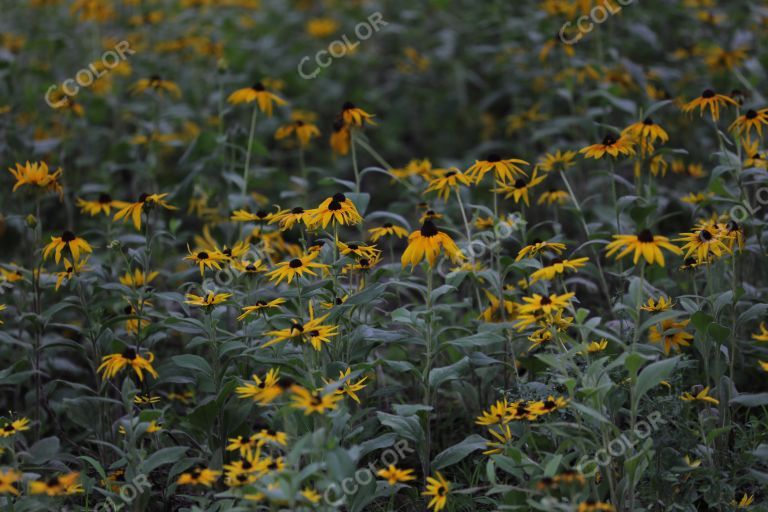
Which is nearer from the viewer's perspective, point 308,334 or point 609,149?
point 308,334

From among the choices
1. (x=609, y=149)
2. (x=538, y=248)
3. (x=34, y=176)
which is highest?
(x=34, y=176)

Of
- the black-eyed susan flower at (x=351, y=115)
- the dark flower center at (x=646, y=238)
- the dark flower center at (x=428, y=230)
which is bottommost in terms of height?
the dark flower center at (x=646, y=238)

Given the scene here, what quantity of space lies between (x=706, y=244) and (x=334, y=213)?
141 cm

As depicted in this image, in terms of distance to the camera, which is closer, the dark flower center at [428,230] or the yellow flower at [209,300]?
the dark flower center at [428,230]

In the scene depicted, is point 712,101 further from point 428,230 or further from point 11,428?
point 11,428

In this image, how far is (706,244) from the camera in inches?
132

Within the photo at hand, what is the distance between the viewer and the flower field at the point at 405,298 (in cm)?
318

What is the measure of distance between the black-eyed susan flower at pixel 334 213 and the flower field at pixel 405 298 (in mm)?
14

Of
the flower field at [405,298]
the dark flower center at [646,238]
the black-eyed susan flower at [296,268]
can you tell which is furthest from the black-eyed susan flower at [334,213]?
the dark flower center at [646,238]

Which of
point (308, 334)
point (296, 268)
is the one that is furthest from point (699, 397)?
point (296, 268)

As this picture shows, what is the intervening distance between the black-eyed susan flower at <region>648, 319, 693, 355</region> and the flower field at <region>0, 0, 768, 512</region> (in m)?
0.01

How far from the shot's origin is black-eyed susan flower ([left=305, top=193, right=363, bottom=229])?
3.48 metres

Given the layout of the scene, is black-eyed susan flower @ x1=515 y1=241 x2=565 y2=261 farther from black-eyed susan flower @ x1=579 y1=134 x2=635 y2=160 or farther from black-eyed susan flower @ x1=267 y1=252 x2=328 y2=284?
black-eyed susan flower @ x1=267 y1=252 x2=328 y2=284

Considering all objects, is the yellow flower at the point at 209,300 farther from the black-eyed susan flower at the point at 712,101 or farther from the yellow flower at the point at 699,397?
the black-eyed susan flower at the point at 712,101
